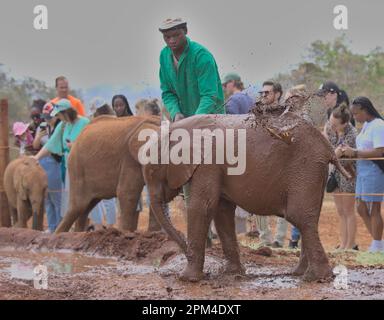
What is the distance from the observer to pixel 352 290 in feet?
23.1

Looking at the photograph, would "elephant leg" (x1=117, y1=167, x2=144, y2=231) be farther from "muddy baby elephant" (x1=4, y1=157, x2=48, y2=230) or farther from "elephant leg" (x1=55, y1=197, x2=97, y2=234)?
"muddy baby elephant" (x1=4, y1=157, x2=48, y2=230)

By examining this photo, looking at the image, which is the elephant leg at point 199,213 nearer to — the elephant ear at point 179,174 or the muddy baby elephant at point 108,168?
the elephant ear at point 179,174

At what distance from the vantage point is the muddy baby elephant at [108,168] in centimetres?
1087

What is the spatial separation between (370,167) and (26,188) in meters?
5.24

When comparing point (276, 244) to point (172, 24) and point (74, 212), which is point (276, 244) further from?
point (172, 24)

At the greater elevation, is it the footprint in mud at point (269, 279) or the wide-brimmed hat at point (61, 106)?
the wide-brimmed hat at point (61, 106)

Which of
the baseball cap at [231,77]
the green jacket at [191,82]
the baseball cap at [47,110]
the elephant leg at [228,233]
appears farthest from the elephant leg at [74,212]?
the elephant leg at [228,233]

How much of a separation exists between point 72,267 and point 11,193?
4919 millimetres

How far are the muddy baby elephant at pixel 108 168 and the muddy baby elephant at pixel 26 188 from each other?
5.10ft

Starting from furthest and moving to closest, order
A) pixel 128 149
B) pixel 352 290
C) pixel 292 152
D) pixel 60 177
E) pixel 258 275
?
pixel 60 177 < pixel 128 149 < pixel 258 275 < pixel 292 152 < pixel 352 290

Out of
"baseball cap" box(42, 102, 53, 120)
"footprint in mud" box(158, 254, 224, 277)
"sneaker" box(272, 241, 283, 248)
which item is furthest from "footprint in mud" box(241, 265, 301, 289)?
"baseball cap" box(42, 102, 53, 120)
